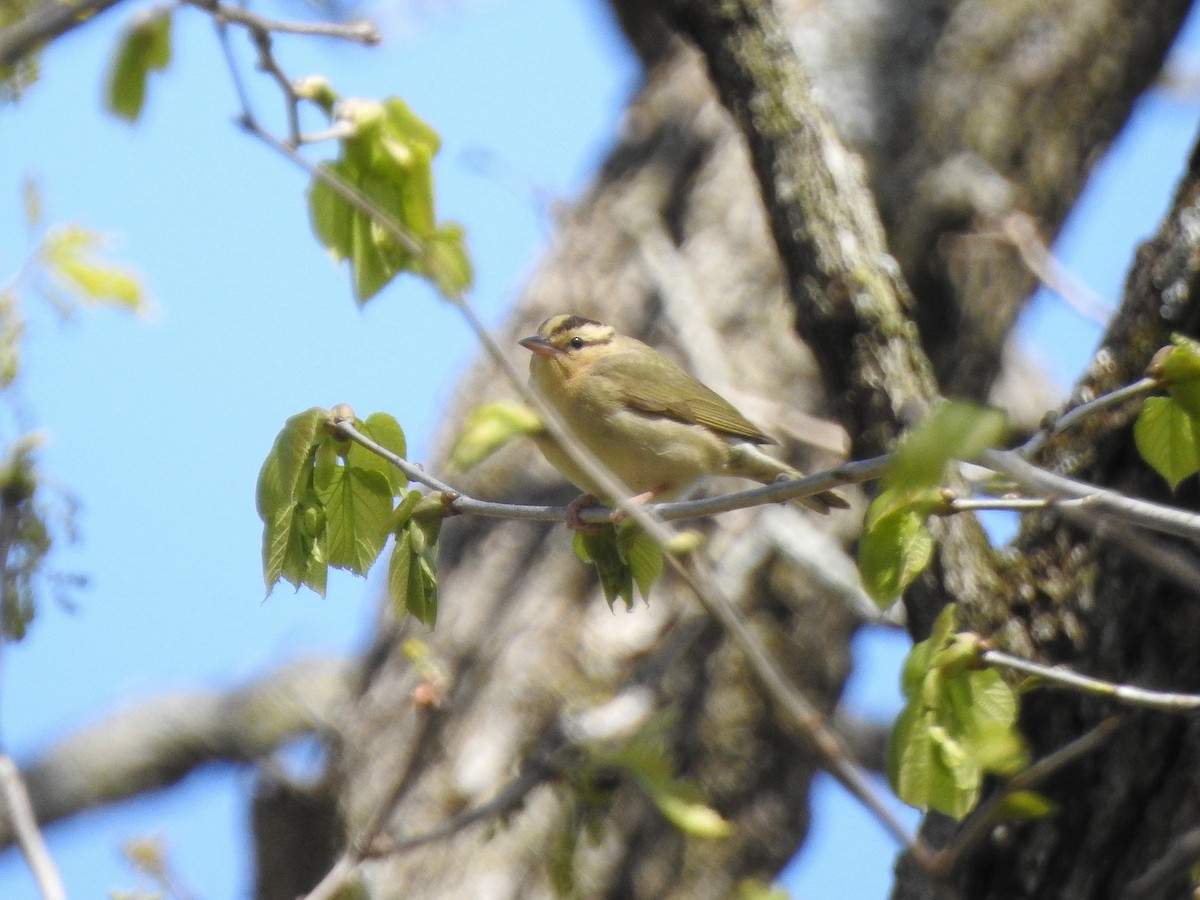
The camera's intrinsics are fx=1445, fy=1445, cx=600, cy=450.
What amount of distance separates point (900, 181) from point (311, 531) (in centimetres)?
487

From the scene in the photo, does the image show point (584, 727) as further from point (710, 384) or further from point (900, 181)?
point (900, 181)

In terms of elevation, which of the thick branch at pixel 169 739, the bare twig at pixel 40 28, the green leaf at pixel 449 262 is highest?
the bare twig at pixel 40 28

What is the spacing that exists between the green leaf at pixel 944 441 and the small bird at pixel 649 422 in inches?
111

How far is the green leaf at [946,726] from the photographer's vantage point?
2.45 meters

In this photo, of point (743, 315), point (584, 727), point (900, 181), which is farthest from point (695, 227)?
point (584, 727)

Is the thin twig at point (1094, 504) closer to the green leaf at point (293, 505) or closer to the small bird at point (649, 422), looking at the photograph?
the green leaf at point (293, 505)

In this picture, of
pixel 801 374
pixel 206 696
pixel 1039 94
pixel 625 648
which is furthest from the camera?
pixel 206 696

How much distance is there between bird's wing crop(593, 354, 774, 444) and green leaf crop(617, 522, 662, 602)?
1888mm

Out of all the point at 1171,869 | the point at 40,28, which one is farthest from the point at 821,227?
the point at 1171,869

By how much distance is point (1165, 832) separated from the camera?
3.28 m

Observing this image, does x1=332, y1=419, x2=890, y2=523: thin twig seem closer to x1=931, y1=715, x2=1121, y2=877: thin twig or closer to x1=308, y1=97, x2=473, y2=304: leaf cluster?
x1=308, y1=97, x2=473, y2=304: leaf cluster

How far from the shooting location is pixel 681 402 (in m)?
5.09

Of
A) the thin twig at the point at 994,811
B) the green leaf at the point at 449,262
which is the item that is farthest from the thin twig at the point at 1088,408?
the green leaf at the point at 449,262

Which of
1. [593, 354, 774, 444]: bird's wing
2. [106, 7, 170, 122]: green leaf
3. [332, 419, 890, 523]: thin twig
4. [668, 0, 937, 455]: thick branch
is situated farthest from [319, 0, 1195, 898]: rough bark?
[106, 7, 170, 122]: green leaf
